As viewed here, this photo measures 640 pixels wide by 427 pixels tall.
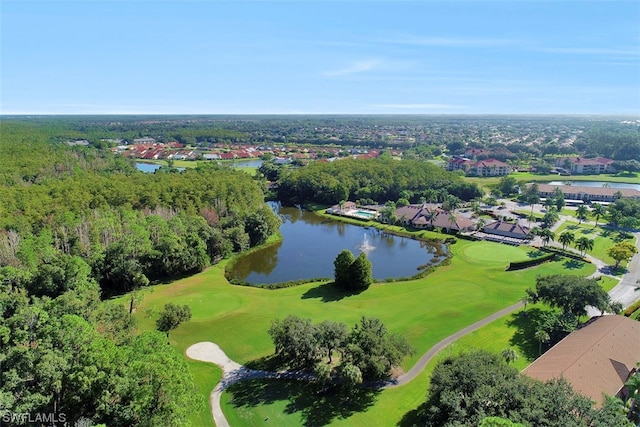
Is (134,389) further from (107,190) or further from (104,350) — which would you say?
(107,190)

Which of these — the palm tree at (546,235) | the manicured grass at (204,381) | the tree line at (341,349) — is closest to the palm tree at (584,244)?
the palm tree at (546,235)

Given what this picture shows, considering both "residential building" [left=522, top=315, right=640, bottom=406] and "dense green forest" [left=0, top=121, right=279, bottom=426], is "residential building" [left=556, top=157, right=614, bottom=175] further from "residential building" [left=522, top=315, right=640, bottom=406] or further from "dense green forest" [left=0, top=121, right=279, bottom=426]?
"residential building" [left=522, top=315, right=640, bottom=406]

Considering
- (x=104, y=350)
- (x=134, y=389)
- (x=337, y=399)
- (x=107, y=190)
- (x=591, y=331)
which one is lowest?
(x=337, y=399)

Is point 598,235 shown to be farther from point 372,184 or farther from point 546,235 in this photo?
→ point 372,184

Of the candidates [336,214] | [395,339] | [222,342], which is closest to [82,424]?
[222,342]

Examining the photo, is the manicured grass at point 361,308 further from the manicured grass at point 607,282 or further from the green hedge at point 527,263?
the manicured grass at point 607,282

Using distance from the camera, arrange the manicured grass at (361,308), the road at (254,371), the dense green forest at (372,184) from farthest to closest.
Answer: the dense green forest at (372,184) < the road at (254,371) < the manicured grass at (361,308)
